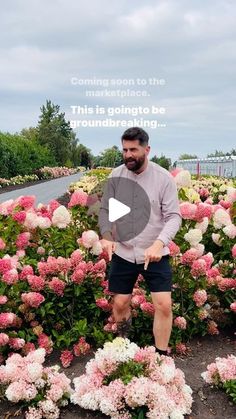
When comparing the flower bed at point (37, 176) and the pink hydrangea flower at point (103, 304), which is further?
the flower bed at point (37, 176)

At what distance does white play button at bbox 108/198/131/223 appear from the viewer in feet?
10.9

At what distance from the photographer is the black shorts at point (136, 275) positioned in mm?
3268

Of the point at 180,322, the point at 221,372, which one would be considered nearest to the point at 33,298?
the point at 180,322

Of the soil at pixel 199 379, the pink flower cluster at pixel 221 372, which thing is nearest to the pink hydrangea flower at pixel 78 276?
A: the soil at pixel 199 379

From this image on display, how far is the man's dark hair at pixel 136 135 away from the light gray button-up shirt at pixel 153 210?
20 centimetres

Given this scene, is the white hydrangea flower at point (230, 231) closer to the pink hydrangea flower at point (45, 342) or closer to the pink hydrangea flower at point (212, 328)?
the pink hydrangea flower at point (212, 328)

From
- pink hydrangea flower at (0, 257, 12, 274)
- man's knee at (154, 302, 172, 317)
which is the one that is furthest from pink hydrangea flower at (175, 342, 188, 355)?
pink hydrangea flower at (0, 257, 12, 274)

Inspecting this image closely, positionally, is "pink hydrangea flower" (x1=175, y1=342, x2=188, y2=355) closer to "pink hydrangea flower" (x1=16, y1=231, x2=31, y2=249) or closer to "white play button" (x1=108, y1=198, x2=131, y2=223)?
"white play button" (x1=108, y1=198, x2=131, y2=223)

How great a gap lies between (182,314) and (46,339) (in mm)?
1012

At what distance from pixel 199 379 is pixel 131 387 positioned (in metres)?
0.88

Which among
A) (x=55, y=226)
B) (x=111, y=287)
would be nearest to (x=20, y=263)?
(x=55, y=226)

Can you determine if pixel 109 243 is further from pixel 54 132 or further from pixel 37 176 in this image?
pixel 54 132

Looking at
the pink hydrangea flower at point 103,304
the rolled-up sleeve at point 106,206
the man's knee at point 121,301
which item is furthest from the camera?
the pink hydrangea flower at point 103,304

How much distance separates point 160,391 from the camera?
2.88 meters
